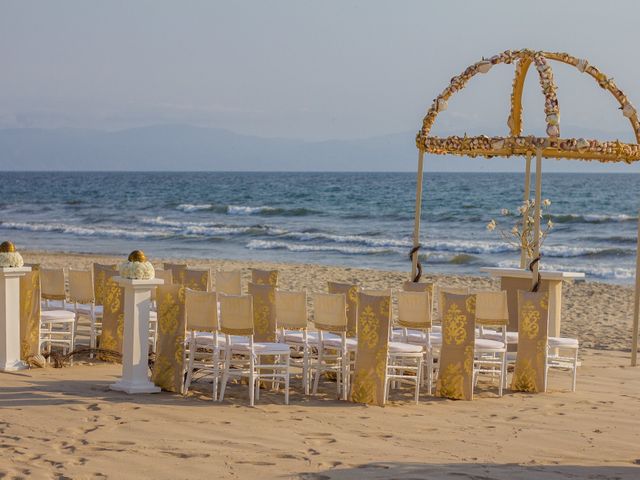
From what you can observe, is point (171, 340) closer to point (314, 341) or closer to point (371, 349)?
point (314, 341)

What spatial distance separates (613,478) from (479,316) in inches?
118

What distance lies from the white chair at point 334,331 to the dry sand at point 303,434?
0.18 metres

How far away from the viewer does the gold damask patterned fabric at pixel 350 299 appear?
29.7ft

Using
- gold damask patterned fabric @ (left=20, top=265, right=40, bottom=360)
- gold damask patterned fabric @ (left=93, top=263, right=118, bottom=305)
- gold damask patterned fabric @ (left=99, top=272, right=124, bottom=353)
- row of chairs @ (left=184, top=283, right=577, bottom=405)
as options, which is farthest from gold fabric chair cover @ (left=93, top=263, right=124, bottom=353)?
row of chairs @ (left=184, top=283, right=577, bottom=405)

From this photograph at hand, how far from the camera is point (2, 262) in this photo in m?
8.77

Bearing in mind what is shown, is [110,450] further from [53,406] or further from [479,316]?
[479,316]

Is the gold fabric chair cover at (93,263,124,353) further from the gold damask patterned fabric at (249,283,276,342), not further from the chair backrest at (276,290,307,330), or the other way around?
the chair backrest at (276,290,307,330)

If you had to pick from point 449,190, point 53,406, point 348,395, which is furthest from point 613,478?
point 449,190

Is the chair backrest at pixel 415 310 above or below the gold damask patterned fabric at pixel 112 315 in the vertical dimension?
above

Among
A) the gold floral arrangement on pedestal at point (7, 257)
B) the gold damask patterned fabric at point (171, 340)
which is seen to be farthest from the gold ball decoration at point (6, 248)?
the gold damask patterned fabric at point (171, 340)

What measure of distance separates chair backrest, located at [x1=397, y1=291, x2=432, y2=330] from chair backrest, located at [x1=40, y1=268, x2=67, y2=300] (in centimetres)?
329

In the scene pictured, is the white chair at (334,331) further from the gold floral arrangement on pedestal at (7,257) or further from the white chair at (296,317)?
the gold floral arrangement on pedestal at (7,257)

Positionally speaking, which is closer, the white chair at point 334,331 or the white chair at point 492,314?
the white chair at point 334,331

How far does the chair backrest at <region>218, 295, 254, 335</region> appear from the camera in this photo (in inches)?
303
